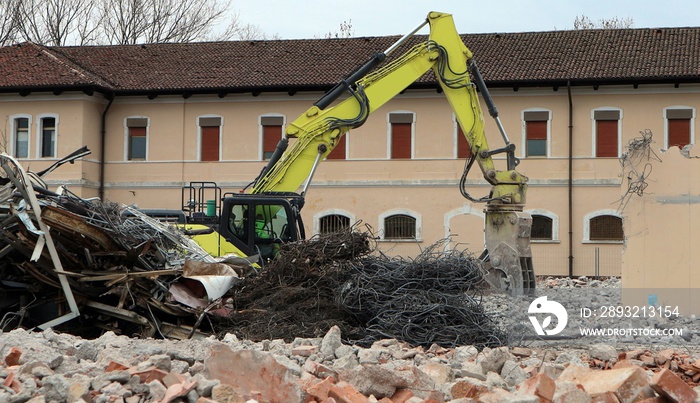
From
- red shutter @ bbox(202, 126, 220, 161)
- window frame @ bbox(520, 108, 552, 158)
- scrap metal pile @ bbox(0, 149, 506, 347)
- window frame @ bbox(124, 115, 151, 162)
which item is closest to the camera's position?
scrap metal pile @ bbox(0, 149, 506, 347)

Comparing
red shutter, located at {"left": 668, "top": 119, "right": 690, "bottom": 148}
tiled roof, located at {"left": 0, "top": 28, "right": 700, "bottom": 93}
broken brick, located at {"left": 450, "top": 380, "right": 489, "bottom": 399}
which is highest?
tiled roof, located at {"left": 0, "top": 28, "right": 700, "bottom": 93}

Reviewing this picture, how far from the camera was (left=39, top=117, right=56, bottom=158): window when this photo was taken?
1329 inches

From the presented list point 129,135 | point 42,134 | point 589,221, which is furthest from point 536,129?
point 42,134

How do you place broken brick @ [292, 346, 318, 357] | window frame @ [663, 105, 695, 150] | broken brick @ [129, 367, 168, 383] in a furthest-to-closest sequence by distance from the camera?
1. window frame @ [663, 105, 695, 150]
2. broken brick @ [292, 346, 318, 357]
3. broken brick @ [129, 367, 168, 383]

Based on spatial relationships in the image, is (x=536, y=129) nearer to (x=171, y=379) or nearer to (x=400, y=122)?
(x=400, y=122)

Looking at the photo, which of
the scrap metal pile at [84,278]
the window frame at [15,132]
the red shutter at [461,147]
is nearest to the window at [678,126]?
the red shutter at [461,147]

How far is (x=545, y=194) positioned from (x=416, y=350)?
22.4 meters

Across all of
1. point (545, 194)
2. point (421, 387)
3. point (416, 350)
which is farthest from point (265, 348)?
point (545, 194)

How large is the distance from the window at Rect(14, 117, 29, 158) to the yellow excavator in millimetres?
18416

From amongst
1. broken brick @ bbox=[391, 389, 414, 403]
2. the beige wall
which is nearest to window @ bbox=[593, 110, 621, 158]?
the beige wall

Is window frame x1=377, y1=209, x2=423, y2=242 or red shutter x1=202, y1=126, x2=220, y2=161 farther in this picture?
red shutter x1=202, y1=126, x2=220, y2=161

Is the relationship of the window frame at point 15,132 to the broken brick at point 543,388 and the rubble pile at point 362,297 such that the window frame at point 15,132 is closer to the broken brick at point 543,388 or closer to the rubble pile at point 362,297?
the rubble pile at point 362,297

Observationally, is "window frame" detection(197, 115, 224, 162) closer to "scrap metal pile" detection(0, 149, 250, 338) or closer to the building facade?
the building facade

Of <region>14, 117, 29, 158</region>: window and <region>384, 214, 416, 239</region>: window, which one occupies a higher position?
<region>14, 117, 29, 158</region>: window
